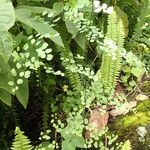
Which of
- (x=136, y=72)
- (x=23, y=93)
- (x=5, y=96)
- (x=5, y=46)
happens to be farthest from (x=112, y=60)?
(x=5, y=46)

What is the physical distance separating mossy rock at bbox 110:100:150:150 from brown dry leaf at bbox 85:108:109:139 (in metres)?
0.08

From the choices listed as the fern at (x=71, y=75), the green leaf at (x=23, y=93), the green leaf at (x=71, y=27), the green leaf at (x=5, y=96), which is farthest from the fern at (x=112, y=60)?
the green leaf at (x=5, y=96)

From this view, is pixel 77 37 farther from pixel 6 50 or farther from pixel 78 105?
pixel 6 50

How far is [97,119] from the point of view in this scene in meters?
2.51

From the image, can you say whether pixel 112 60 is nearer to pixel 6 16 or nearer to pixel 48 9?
pixel 48 9

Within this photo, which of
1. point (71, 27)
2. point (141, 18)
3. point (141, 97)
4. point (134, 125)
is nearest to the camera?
point (71, 27)

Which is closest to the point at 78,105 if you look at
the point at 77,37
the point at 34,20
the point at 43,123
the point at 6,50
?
the point at 43,123

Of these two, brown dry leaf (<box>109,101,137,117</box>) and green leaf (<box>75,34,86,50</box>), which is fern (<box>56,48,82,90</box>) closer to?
green leaf (<box>75,34,86,50</box>)

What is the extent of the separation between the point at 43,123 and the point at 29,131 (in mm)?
189

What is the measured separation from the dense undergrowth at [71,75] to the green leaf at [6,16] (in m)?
0.34

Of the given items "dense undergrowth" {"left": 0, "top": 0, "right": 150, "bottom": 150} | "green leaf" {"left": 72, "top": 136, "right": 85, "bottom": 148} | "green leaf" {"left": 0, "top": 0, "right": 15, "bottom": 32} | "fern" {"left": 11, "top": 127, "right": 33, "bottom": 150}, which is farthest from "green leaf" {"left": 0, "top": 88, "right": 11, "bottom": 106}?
"green leaf" {"left": 0, "top": 0, "right": 15, "bottom": 32}

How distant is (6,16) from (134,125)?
1223 millimetres

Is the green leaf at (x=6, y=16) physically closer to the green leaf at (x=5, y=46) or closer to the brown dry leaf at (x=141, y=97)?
the green leaf at (x=5, y=46)

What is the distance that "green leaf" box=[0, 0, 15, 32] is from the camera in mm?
1548
